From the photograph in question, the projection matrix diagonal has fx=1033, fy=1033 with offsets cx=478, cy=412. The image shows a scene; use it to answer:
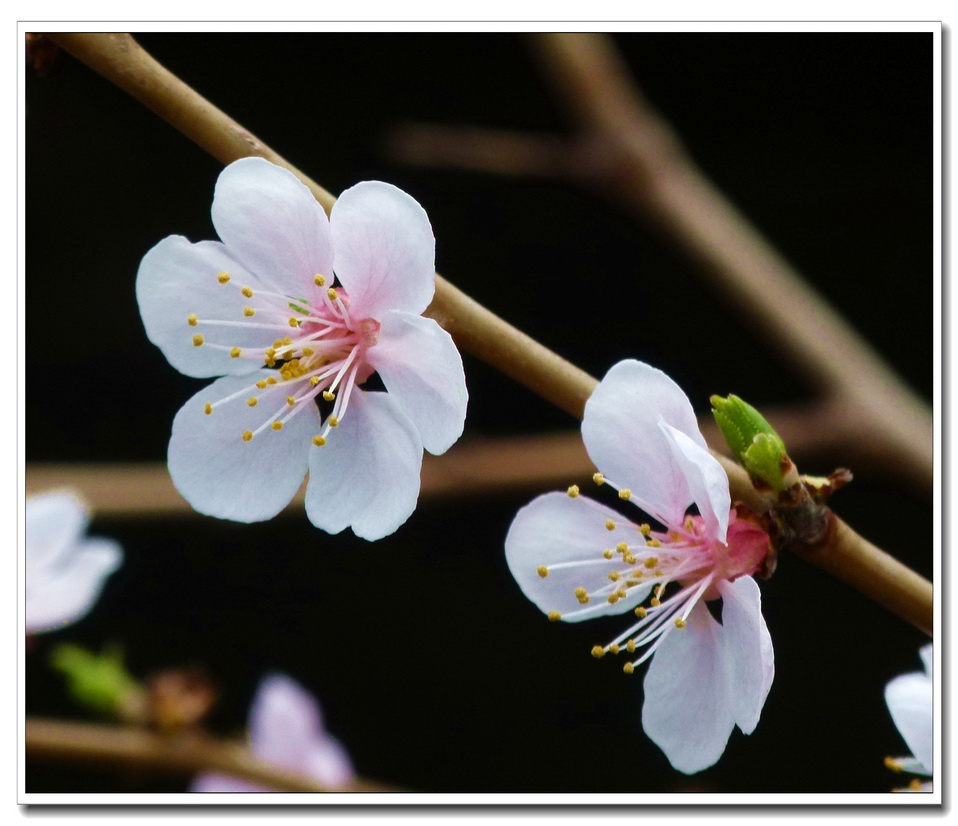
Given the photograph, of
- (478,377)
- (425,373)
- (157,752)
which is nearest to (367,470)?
(425,373)

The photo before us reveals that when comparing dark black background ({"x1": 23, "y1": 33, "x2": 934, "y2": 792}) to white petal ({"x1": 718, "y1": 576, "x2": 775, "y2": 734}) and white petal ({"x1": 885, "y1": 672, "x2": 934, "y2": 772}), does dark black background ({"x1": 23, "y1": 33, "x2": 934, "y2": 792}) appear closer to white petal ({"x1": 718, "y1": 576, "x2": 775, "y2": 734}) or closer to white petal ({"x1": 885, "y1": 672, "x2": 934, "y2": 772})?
white petal ({"x1": 885, "y1": 672, "x2": 934, "y2": 772})

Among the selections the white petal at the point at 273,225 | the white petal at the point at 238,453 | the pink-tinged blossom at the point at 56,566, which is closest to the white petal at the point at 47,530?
the pink-tinged blossom at the point at 56,566

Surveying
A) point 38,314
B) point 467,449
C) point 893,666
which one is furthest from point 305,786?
point 893,666

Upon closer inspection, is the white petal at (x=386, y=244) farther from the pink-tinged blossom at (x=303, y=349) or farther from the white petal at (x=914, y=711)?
the white petal at (x=914, y=711)

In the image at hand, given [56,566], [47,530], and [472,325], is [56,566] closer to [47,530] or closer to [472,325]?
[47,530]

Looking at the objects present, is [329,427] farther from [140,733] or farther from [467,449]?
[467,449]

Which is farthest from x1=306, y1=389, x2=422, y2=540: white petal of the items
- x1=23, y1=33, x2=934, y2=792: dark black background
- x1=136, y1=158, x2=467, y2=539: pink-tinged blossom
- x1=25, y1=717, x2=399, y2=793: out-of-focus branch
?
x1=23, y1=33, x2=934, y2=792: dark black background
